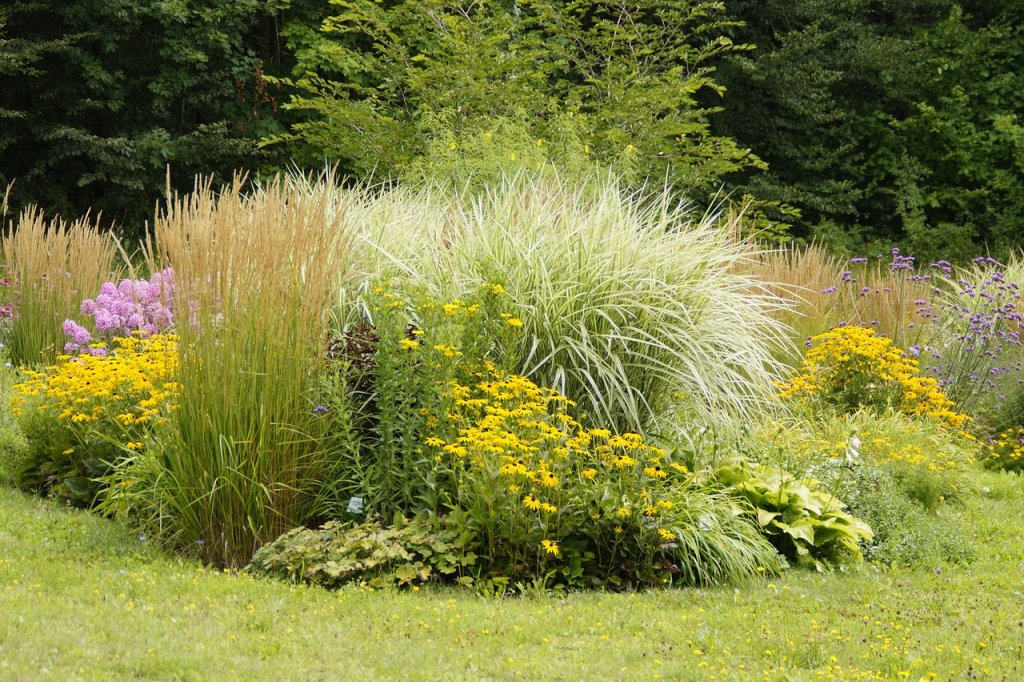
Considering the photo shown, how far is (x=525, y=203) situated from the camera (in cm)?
696

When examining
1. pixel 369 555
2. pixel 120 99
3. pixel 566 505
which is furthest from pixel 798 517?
pixel 120 99

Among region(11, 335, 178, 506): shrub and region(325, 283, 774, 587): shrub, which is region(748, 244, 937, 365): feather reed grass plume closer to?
region(325, 283, 774, 587): shrub

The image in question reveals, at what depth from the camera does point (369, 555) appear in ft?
15.1

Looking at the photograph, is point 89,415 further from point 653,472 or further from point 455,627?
point 653,472

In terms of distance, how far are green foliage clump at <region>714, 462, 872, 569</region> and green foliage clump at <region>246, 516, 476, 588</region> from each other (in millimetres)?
1555

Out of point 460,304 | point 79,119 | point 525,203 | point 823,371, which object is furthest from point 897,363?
point 79,119

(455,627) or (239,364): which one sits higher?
(239,364)

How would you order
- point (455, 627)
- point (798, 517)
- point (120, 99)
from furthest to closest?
point (120, 99), point (798, 517), point (455, 627)

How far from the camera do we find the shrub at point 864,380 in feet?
24.4

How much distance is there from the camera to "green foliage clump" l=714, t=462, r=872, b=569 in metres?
5.29

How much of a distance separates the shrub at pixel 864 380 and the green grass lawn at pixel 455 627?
260 centimetres

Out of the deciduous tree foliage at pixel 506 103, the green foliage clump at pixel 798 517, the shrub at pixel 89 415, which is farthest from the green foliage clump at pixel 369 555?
the deciduous tree foliage at pixel 506 103

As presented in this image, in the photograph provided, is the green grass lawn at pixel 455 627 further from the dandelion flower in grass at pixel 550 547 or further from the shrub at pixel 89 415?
the shrub at pixel 89 415

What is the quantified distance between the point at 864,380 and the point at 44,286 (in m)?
6.06
